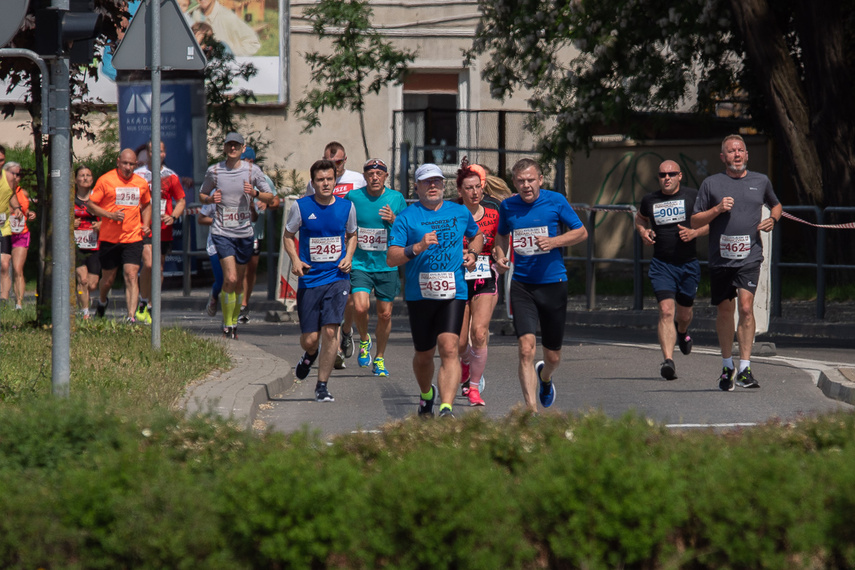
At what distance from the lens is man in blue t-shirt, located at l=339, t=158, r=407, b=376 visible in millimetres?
11141

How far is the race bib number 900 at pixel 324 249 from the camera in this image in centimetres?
1029

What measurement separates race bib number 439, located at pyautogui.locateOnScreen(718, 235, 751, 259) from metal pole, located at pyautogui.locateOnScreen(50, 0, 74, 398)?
17.4 feet

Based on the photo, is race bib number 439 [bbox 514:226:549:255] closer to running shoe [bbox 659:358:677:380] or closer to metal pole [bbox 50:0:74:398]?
running shoe [bbox 659:358:677:380]

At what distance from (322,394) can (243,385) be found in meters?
0.59

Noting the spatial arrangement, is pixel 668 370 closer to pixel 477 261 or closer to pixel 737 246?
pixel 737 246

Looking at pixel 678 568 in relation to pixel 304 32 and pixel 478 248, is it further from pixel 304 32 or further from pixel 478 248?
pixel 304 32

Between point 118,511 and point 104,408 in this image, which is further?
point 104,408

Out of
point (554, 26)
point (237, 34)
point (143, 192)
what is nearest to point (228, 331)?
point (143, 192)

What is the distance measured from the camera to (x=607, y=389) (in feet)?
34.9

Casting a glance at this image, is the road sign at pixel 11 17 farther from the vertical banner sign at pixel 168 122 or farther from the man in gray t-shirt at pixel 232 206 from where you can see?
the vertical banner sign at pixel 168 122

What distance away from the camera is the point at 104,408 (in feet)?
18.3

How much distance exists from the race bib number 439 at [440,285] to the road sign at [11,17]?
2.86m

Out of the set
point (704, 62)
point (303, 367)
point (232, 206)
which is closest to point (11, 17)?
point (303, 367)

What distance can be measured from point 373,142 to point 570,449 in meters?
25.5
